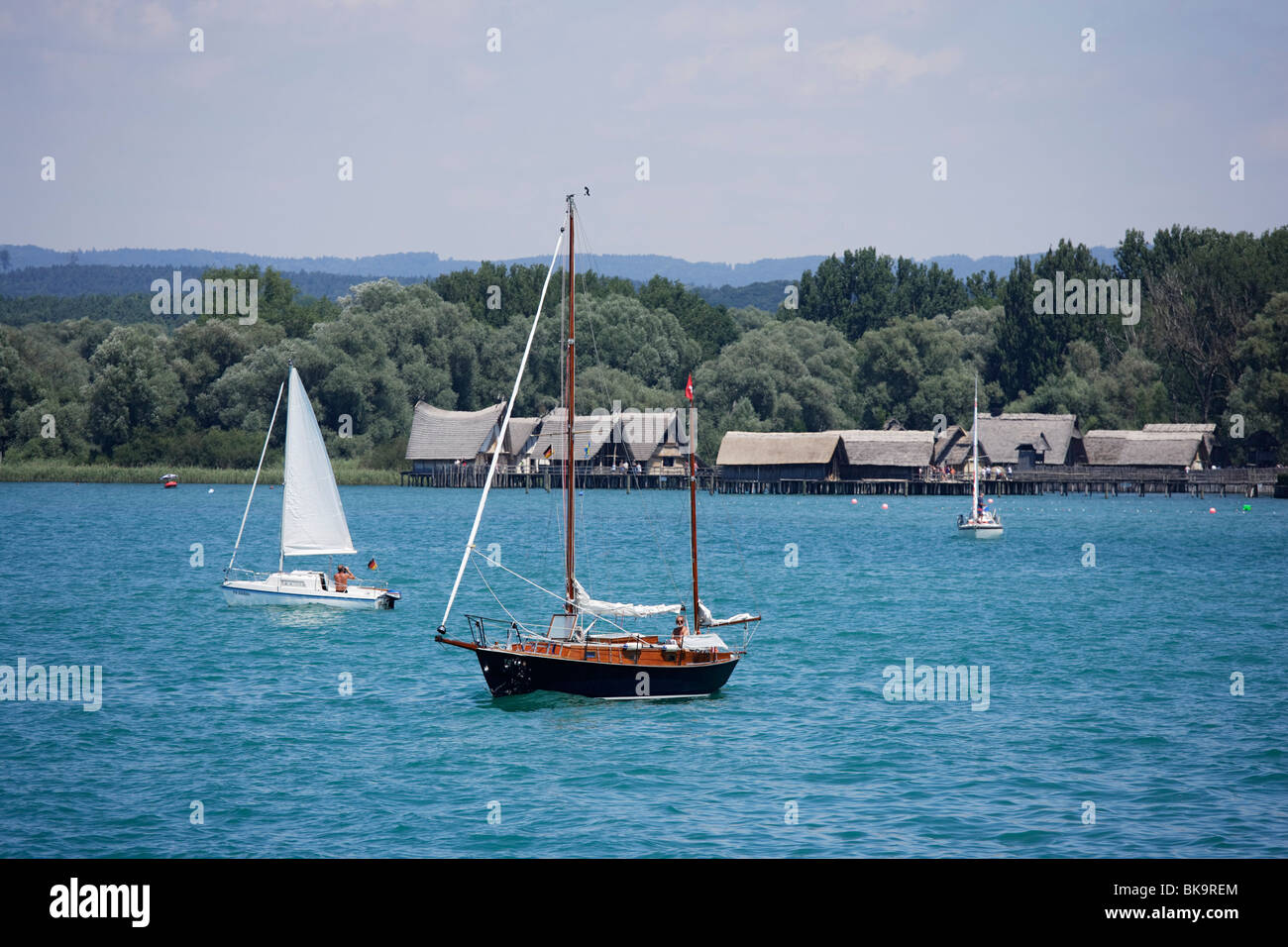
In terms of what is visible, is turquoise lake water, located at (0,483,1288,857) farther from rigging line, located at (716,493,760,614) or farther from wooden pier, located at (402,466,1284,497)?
wooden pier, located at (402,466,1284,497)

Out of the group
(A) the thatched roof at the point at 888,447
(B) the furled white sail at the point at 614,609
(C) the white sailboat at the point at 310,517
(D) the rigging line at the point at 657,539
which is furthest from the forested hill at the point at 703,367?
(B) the furled white sail at the point at 614,609

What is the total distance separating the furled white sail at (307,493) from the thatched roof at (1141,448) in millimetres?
97336

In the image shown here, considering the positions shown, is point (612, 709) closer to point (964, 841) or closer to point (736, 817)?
point (736, 817)

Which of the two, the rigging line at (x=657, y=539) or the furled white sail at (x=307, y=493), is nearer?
the furled white sail at (x=307, y=493)

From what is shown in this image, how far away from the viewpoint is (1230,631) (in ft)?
132

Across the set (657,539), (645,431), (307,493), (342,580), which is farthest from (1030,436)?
(307,493)

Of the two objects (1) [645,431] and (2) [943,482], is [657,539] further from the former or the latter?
(2) [943,482]

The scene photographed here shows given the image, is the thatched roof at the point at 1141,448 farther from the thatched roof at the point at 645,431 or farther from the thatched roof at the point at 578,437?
the thatched roof at the point at 578,437

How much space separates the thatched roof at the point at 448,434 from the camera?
134125 millimetres

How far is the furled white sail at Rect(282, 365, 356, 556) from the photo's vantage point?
134ft

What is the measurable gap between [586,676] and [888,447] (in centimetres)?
10478

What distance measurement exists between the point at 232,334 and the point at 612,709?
4328 inches
